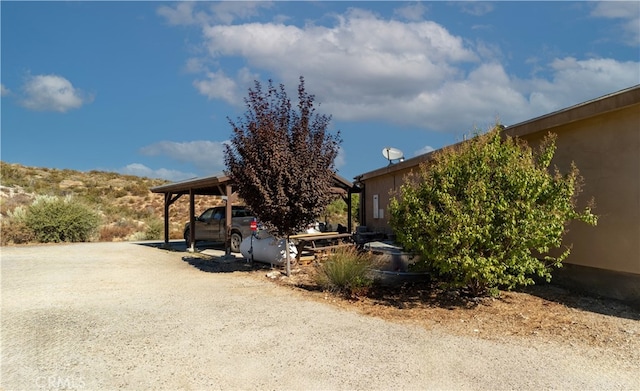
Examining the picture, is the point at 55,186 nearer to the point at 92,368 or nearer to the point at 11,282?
the point at 11,282

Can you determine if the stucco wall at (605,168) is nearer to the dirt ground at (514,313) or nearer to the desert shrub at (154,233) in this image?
the dirt ground at (514,313)

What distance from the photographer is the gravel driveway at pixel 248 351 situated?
171 inches

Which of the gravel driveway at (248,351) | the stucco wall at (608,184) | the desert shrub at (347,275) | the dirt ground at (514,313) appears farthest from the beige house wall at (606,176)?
the desert shrub at (347,275)

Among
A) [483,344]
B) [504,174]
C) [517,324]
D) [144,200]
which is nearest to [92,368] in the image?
[483,344]

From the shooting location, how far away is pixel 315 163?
1086 cm

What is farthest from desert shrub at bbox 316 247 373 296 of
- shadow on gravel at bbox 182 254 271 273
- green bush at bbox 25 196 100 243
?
green bush at bbox 25 196 100 243

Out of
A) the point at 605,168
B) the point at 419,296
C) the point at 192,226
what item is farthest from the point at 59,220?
the point at 605,168

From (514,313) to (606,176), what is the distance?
8.97 ft

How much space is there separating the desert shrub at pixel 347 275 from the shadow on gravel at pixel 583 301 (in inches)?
114

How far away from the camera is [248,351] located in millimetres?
5242

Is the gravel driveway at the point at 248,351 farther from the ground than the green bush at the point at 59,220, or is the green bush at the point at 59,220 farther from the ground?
the green bush at the point at 59,220

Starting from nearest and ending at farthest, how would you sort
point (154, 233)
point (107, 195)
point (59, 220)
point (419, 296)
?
point (419, 296)
point (59, 220)
point (154, 233)
point (107, 195)

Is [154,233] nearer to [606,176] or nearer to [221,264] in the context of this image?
[221,264]

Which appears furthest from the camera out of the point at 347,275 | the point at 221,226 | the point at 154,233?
the point at 154,233
